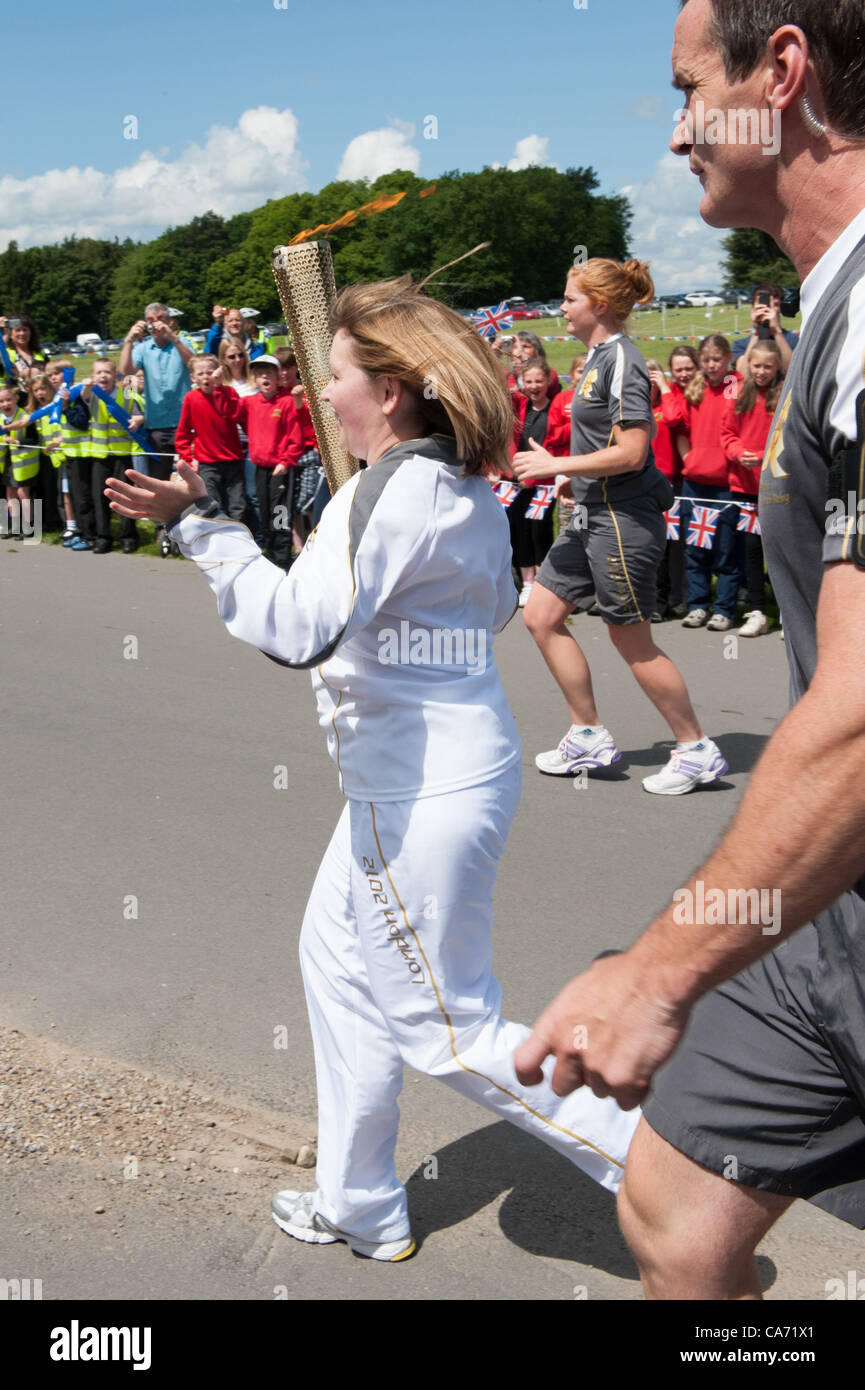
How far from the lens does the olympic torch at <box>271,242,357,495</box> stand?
3121 millimetres

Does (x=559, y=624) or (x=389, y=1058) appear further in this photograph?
(x=559, y=624)

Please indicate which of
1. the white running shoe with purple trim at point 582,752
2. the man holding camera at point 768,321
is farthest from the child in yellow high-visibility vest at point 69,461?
the white running shoe with purple trim at point 582,752

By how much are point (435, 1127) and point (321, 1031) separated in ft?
2.26

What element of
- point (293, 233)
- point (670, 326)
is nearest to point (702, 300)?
point (670, 326)

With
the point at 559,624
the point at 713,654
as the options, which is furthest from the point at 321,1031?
the point at 713,654

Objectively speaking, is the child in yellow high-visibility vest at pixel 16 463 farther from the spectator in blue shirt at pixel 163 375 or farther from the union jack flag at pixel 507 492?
the union jack flag at pixel 507 492

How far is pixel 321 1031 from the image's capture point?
289 cm

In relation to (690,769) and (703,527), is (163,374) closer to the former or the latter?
(703,527)

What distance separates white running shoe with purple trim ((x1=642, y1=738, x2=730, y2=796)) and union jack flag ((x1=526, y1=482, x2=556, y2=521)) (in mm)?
5027

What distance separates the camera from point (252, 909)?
4.74 metres

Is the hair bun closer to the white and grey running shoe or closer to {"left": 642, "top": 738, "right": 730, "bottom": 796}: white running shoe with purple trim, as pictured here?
{"left": 642, "top": 738, "right": 730, "bottom": 796}: white running shoe with purple trim

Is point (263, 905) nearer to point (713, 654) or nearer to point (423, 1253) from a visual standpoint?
point (423, 1253)

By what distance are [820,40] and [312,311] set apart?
170cm

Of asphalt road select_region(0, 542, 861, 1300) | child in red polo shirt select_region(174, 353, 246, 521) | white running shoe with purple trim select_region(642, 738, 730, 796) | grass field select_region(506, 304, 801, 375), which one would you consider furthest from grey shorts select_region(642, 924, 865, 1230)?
grass field select_region(506, 304, 801, 375)
